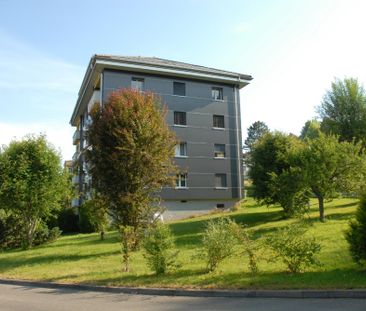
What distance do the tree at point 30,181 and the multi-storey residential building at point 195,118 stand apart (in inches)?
467

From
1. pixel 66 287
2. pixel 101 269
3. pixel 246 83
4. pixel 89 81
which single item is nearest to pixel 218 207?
pixel 246 83

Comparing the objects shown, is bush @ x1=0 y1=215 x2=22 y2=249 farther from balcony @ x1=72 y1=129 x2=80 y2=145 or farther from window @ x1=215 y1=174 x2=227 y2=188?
balcony @ x1=72 y1=129 x2=80 y2=145

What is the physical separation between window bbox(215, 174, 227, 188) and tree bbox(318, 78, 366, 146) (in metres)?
10.9

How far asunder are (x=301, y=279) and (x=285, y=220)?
15.1m

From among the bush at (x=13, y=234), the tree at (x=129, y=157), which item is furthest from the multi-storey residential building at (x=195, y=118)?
the tree at (x=129, y=157)

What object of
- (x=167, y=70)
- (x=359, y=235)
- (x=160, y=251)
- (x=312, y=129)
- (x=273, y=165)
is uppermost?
(x=167, y=70)

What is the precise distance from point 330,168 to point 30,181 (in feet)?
50.9

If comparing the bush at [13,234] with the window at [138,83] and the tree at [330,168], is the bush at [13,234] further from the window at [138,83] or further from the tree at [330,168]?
the window at [138,83]

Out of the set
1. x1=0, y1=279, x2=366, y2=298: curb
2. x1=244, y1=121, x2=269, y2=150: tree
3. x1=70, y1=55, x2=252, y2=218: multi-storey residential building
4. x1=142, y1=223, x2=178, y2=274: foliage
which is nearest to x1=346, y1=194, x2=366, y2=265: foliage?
x1=0, y1=279, x2=366, y2=298: curb

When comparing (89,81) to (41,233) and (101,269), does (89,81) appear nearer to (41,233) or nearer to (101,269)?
(41,233)

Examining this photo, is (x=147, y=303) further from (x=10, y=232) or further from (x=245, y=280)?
(x=10, y=232)

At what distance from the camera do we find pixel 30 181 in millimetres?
23266

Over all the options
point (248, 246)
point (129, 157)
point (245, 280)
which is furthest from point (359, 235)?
point (129, 157)

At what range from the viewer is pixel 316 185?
2233cm
